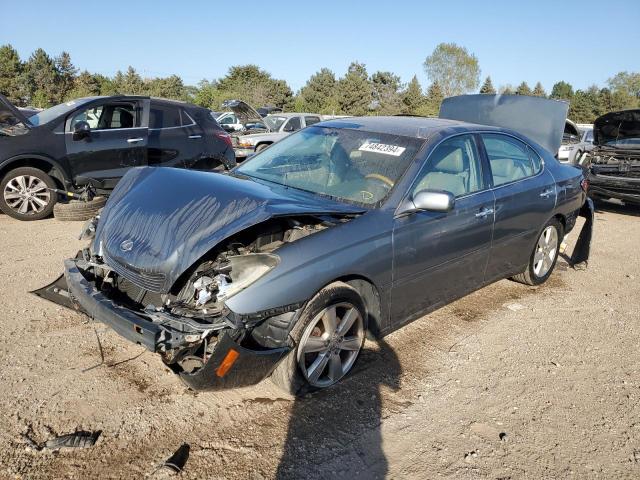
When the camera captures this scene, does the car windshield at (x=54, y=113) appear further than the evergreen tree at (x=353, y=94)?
No

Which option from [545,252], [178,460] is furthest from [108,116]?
[178,460]

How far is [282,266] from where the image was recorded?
9.30 feet

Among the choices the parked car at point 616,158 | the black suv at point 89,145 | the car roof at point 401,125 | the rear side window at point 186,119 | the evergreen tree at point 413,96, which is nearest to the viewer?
the car roof at point 401,125

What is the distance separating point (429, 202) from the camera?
11.2ft

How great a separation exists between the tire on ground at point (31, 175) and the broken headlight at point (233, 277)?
5.45 m

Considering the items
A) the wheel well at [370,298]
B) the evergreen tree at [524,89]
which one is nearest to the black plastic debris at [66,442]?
the wheel well at [370,298]

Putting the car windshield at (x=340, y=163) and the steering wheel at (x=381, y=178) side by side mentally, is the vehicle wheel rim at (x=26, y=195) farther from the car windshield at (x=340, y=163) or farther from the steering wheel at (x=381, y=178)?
the steering wheel at (x=381, y=178)

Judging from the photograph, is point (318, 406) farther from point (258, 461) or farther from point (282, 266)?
point (282, 266)

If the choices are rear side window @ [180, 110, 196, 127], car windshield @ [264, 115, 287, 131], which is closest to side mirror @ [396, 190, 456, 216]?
rear side window @ [180, 110, 196, 127]

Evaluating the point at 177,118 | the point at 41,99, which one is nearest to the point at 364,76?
the point at 41,99

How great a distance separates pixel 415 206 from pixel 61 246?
4415 mm

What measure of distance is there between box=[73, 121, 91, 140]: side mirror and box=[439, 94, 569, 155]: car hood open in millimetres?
5551

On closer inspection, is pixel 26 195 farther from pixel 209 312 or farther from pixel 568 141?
pixel 568 141

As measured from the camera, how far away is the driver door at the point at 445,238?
3549 mm
